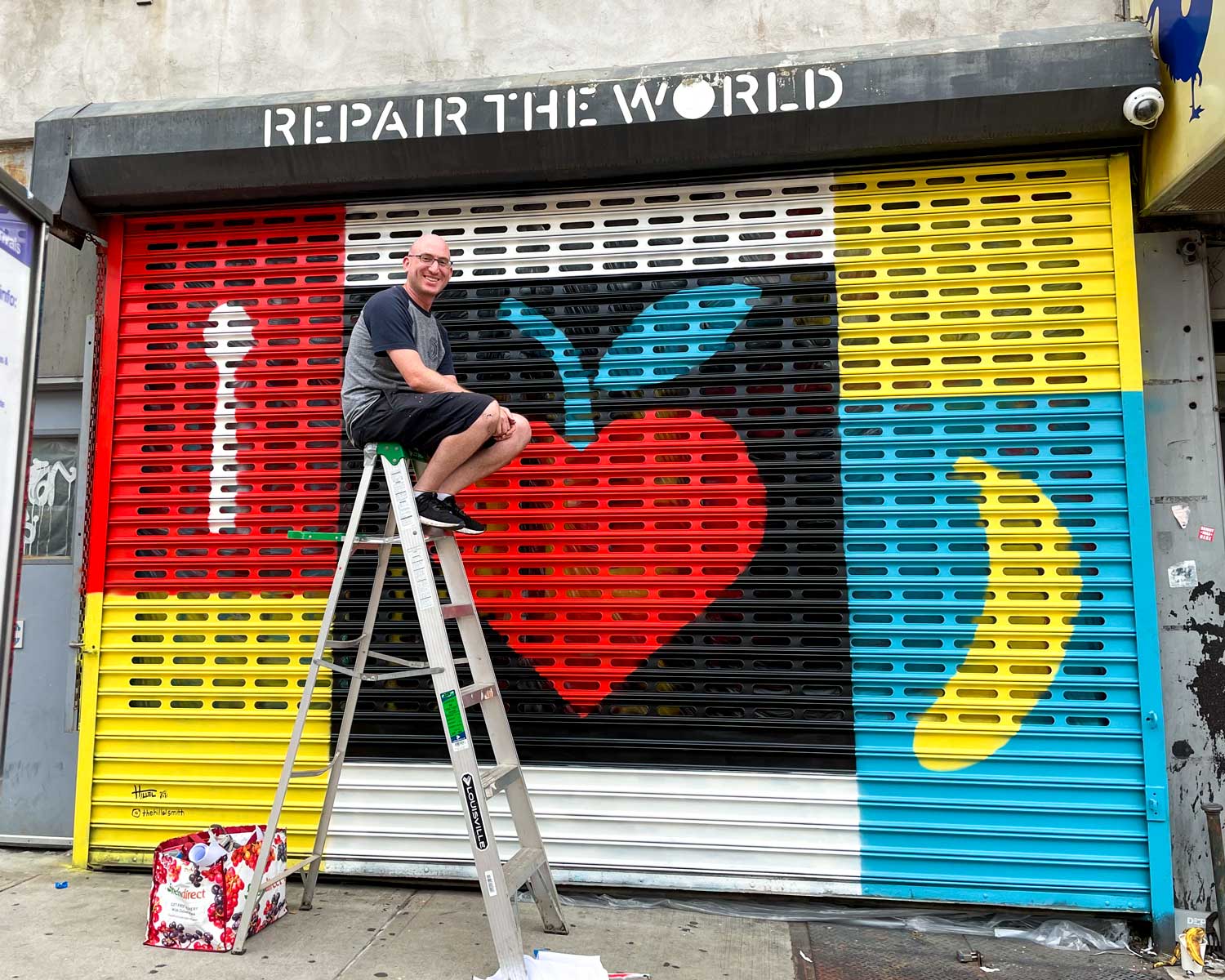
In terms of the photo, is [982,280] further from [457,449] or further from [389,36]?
[389,36]

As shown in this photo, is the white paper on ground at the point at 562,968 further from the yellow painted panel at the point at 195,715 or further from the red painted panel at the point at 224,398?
the red painted panel at the point at 224,398

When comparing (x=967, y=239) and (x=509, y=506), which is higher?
(x=967, y=239)

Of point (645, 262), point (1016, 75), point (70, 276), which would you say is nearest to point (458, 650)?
point (645, 262)

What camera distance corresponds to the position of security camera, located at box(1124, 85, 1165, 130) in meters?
4.09

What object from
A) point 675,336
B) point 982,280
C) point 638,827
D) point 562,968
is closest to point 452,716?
point 562,968

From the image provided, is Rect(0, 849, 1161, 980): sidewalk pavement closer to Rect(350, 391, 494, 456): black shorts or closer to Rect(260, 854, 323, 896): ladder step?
Rect(260, 854, 323, 896): ladder step

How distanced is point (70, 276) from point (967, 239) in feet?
17.1

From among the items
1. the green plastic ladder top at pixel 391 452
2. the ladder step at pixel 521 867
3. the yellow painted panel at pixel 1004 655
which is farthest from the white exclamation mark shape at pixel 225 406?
the yellow painted panel at pixel 1004 655

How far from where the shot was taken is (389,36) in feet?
17.1

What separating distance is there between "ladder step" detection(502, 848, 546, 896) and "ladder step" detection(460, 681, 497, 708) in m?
0.66

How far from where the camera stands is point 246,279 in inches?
203

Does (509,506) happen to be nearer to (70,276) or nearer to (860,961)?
(860,961)

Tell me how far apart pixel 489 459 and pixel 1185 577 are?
3.42 metres

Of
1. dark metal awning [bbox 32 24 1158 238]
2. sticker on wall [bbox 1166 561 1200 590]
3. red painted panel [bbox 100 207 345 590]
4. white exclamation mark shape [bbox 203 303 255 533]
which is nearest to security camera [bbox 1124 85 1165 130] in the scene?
dark metal awning [bbox 32 24 1158 238]
